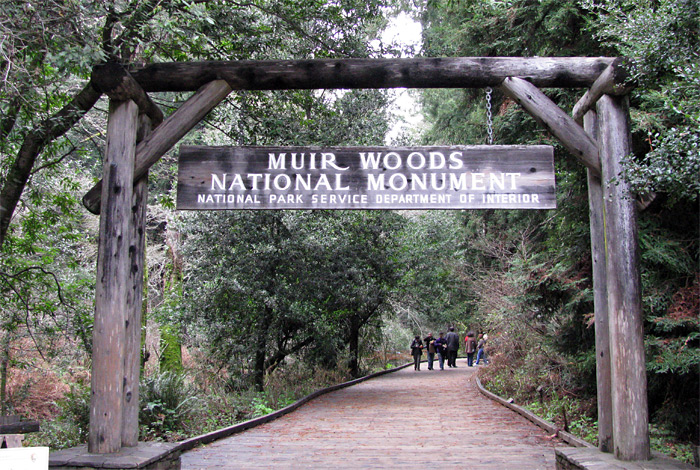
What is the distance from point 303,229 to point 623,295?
9.15 meters

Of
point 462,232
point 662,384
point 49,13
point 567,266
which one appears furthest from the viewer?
point 462,232

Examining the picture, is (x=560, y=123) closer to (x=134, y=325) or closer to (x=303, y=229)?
(x=134, y=325)

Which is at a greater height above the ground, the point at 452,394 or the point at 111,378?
the point at 111,378

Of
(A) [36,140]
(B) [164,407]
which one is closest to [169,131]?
(A) [36,140]

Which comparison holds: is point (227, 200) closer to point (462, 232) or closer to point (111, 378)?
point (111, 378)

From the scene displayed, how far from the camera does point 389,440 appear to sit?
8.51m

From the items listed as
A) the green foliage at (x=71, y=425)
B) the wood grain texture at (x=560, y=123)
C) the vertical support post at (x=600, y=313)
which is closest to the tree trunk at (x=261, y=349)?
the green foliage at (x=71, y=425)

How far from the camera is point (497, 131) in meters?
11.7

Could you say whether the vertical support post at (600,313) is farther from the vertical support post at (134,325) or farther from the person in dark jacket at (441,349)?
the person in dark jacket at (441,349)

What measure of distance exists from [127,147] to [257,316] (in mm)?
8928

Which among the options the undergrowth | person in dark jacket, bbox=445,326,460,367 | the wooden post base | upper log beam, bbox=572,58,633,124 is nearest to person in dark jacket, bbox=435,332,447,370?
person in dark jacket, bbox=445,326,460,367

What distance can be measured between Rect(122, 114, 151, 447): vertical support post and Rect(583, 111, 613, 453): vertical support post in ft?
13.8

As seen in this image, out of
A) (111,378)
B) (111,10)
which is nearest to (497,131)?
(111,10)

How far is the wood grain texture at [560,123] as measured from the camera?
5.67 m
